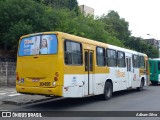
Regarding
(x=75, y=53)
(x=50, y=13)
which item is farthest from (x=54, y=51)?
(x=50, y=13)

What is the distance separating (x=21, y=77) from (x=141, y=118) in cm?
530

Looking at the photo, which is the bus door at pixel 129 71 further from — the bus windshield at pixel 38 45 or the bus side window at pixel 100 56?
the bus windshield at pixel 38 45

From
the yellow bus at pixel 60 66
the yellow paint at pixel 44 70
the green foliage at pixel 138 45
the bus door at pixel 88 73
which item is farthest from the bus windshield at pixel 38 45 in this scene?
the green foliage at pixel 138 45

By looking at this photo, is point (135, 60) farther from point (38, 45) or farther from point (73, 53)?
point (38, 45)

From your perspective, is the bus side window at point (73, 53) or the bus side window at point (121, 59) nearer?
the bus side window at point (73, 53)

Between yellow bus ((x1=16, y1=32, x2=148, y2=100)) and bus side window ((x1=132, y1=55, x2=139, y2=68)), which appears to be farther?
bus side window ((x1=132, y1=55, x2=139, y2=68))

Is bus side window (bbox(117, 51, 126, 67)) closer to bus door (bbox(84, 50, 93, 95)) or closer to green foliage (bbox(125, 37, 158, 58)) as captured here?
bus door (bbox(84, 50, 93, 95))

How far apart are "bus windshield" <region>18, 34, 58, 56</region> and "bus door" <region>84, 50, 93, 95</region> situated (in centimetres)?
212

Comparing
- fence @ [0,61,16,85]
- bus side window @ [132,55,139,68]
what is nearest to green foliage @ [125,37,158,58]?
bus side window @ [132,55,139,68]

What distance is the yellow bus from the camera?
11.8m

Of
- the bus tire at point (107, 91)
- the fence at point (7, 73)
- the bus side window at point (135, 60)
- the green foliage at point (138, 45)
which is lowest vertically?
the bus tire at point (107, 91)

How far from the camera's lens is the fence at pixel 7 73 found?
74.4 ft

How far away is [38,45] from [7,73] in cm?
1124

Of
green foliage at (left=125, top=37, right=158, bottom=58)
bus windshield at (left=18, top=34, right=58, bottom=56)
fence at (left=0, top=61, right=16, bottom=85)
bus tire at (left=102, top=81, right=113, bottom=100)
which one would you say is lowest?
bus tire at (left=102, top=81, right=113, bottom=100)
